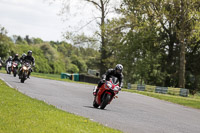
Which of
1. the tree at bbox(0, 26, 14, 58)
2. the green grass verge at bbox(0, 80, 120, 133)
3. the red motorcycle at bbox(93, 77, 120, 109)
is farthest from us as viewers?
the tree at bbox(0, 26, 14, 58)

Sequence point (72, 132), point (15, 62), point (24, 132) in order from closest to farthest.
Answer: point (24, 132) → point (72, 132) → point (15, 62)

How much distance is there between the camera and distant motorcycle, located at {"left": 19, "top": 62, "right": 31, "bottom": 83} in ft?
78.7

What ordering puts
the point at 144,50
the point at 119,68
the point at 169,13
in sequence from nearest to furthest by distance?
the point at 119,68 < the point at 169,13 < the point at 144,50

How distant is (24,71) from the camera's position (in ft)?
79.0

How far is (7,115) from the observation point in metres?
8.79

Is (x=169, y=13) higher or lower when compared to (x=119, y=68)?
higher

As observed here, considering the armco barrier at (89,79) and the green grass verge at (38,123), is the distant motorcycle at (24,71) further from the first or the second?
the armco barrier at (89,79)

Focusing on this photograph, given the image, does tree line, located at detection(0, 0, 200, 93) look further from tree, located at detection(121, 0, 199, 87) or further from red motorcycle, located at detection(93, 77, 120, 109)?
red motorcycle, located at detection(93, 77, 120, 109)

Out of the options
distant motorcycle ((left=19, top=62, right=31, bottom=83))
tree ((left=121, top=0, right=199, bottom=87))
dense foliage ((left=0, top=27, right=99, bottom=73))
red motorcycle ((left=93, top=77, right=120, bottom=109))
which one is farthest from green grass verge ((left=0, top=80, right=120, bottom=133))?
dense foliage ((left=0, top=27, right=99, bottom=73))

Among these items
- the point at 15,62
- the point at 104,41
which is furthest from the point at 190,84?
the point at 15,62

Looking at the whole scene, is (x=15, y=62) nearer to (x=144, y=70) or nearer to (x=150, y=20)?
(x=150, y=20)

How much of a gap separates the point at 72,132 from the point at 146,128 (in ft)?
10.3

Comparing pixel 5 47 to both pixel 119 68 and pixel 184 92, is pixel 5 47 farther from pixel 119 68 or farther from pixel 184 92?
pixel 119 68

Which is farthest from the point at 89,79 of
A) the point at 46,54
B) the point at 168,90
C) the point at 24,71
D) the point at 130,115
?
the point at 46,54
